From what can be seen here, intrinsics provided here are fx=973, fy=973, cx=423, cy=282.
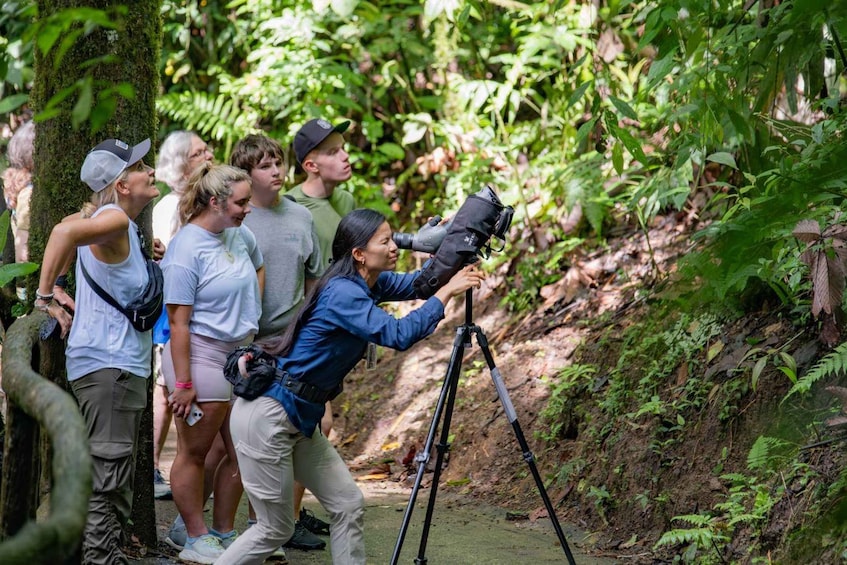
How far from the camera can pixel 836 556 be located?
12.2 feet

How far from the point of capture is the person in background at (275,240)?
16.1 ft

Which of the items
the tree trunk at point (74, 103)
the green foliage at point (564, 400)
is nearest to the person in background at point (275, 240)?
the tree trunk at point (74, 103)

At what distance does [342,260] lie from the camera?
396cm

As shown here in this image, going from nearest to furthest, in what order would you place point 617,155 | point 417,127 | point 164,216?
1. point 617,155
2. point 164,216
3. point 417,127

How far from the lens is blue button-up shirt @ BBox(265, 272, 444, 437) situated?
3.71 m

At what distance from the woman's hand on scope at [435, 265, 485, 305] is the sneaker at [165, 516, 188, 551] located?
6.00 ft

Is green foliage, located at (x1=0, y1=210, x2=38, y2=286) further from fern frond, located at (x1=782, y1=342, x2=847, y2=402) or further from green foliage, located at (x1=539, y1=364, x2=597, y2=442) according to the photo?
green foliage, located at (x1=539, y1=364, x2=597, y2=442)

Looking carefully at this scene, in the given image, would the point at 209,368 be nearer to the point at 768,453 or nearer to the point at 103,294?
the point at 103,294

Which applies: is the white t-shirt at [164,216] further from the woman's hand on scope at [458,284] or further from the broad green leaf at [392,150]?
the broad green leaf at [392,150]

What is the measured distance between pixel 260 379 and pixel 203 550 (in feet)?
3.70

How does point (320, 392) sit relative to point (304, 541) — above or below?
above

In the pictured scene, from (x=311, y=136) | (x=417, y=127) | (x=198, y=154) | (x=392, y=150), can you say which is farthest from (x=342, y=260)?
(x=392, y=150)

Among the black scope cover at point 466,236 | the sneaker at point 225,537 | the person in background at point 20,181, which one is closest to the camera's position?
the black scope cover at point 466,236

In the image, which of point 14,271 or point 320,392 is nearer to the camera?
point 14,271
